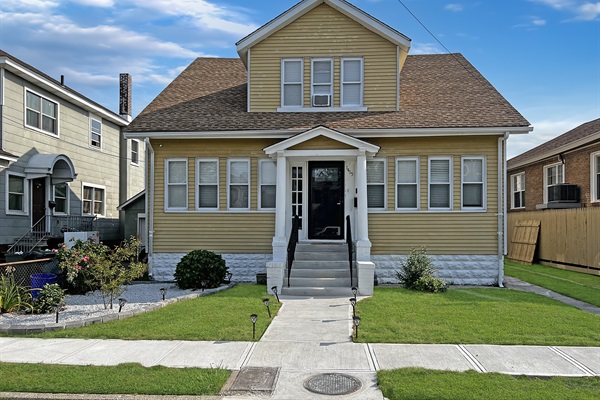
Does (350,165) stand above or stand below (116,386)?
above

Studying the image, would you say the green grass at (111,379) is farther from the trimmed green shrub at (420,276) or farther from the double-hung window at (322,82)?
the double-hung window at (322,82)

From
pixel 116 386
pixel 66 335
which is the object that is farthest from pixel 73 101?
pixel 116 386

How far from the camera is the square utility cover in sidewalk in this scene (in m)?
5.80

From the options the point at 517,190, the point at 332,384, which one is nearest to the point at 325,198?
the point at 332,384

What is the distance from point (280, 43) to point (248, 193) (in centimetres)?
471

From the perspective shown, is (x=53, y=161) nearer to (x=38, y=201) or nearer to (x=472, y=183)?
(x=38, y=201)

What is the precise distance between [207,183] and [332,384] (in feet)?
33.2

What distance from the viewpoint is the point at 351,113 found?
15039 mm

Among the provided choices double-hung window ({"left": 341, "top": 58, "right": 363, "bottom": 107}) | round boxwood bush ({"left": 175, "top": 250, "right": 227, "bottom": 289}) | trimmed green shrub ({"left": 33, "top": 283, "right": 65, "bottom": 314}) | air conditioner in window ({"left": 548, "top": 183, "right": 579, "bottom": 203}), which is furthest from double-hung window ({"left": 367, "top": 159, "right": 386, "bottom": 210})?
air conditioner in window ({"left": 548, "top": 183, "right": 579, "bottom": 203})

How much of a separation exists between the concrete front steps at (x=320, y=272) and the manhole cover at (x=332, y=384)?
19.2 ft

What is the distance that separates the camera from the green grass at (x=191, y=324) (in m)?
8.10

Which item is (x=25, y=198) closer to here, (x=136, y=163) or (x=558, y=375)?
(x=136, y=163)

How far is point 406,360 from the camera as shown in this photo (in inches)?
271

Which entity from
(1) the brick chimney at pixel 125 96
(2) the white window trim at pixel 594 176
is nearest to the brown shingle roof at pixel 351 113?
(2) the white window trim at pixel 594 176
